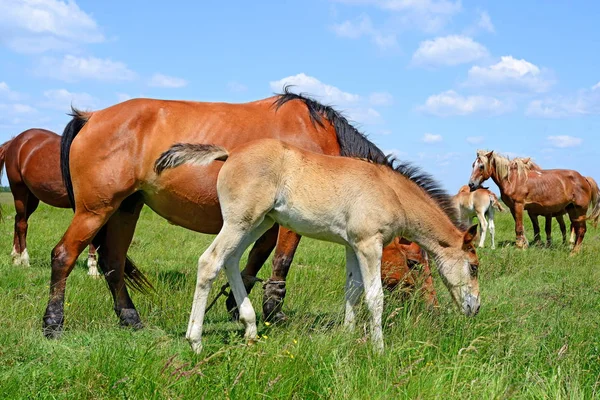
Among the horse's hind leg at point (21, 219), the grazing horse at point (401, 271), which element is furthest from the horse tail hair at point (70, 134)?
the horse's hind leg at point (21, 219)

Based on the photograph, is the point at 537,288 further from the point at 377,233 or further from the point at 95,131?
the point at 95,131

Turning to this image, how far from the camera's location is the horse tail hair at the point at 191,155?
5.44m

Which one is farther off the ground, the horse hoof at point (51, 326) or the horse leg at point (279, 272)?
the horse leg at point (279, 272)

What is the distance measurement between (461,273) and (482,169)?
12.3 m

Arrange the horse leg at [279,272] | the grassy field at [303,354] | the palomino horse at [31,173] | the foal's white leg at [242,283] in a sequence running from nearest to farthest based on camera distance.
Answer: the grassy field at [303,354], the foal's white leg at [242,283], the horse leg at [279,272], the palomino horse at [31,173]

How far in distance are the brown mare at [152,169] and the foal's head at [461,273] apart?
3.64ft

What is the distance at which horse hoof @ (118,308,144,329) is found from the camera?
6398 mm

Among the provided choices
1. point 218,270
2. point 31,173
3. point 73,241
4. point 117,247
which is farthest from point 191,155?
point 31,173

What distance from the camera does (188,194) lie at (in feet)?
19.9

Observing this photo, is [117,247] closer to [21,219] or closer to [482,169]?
[21,219]

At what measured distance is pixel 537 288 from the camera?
29.2ft

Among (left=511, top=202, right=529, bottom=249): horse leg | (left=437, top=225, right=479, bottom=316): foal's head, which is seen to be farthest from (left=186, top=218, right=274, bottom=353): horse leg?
(left=511, top=202, right=529, bottom=249): horse leg

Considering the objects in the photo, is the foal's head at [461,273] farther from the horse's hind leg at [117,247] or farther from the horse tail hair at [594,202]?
the horse tail hair at [594,202]

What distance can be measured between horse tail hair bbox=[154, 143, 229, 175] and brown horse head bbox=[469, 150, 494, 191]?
1312cm
